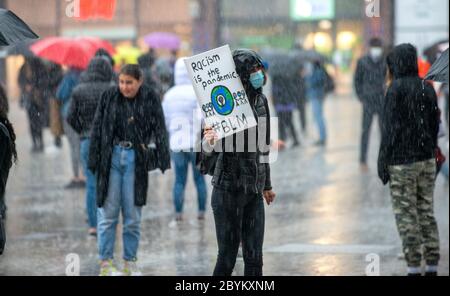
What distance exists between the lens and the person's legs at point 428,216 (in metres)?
8.73

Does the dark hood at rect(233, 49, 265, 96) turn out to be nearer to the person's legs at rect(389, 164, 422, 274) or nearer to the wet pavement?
the person's legs at rect(389, 164, 422, 274)

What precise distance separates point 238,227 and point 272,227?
4417mm

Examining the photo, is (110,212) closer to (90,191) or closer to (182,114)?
(90,191)

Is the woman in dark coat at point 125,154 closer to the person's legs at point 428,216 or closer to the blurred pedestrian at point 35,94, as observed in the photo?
the person's legs at point 428,216

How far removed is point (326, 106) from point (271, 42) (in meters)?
6.88

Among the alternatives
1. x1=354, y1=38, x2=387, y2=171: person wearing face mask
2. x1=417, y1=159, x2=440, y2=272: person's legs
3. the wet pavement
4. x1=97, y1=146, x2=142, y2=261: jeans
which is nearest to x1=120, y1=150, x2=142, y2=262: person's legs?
x1=97, y1=146, x2=142, y2=261: jeans

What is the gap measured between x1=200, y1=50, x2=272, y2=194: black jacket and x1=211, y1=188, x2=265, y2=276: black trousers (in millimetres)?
62

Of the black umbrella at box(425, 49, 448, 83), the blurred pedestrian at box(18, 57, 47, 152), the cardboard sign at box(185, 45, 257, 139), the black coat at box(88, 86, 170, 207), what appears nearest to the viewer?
the cardboard sign at box(185, 45, 257, 139)

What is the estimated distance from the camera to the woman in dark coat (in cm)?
Answer: 893

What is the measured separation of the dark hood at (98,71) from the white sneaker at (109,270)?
259cm

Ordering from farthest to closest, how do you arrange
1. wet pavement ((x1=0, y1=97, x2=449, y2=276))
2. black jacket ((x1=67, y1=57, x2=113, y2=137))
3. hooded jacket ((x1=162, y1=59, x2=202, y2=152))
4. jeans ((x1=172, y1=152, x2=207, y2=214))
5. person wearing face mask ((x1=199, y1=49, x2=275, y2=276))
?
jeans ((x1=172, y1=152, x2=207, y2=214)) < hooded jacket ((x1=162, y1=59, x2=202, y2=152)) < black jacket ((x1=67, y1=57, x2=113, y2=137)) < wet pavement ((x1=0, y1=97, x2=449, y2=276)) < person wearing face mask ((x1=199, y1=49, x2=275, y2=276))

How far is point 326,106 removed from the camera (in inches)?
1348
